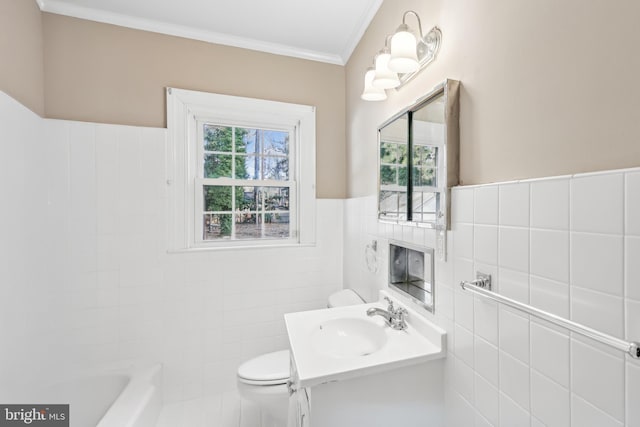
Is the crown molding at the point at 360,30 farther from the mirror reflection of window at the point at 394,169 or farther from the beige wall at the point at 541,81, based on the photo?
the mirror reflection of window at the point at 394,169

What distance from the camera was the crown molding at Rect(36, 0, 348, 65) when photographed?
1.62 m

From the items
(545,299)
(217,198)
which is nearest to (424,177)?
(545,299)

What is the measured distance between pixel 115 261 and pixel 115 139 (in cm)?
77

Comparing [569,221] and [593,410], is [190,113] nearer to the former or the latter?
[569,221]

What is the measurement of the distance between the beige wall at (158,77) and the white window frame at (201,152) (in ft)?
0.25

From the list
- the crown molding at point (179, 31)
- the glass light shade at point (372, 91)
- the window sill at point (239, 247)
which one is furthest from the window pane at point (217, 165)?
the glass light shade at point (372, 91)

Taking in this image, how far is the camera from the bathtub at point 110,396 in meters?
1.45

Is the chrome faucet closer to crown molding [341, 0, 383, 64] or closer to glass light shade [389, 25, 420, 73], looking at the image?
glass light shade [389, 25, 420, 73]

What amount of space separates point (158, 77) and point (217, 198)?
882 mm

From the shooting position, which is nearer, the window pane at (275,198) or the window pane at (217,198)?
the window pane at (217,198)

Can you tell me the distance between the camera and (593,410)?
2.00 ft

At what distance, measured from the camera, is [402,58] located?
105cm
